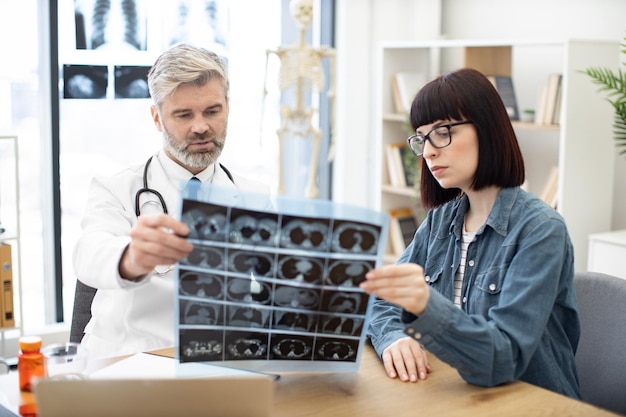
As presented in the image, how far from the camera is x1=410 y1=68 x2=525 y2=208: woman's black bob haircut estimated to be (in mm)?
1819

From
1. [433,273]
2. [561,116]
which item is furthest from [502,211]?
[561,116]

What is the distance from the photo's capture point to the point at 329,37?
5.19m

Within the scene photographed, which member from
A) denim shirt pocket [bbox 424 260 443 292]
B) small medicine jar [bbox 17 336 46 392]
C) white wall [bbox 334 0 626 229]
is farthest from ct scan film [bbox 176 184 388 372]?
white wall [bbox 334 0 626 229]

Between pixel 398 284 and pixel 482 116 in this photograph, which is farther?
pixel 482 116

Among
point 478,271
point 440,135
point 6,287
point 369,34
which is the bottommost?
point 6,287

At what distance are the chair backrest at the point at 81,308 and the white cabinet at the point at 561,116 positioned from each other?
2.40 meters

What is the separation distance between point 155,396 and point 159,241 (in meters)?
0.34

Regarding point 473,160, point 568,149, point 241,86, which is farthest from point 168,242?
point 241,86

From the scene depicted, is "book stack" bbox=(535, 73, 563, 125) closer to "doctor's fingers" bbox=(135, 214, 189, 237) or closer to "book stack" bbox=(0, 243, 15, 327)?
"book stack" bbox=(0, 243, 15, 327)

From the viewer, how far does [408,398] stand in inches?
63.6

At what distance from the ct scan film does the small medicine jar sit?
0.26m

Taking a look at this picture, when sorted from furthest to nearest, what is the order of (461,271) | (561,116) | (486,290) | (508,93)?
(508,93), (561,116), (461,271), (486,290)

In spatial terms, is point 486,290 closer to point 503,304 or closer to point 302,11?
point 503,304

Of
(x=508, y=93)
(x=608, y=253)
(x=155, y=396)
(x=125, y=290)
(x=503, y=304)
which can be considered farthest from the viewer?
(x=508, y=93)
